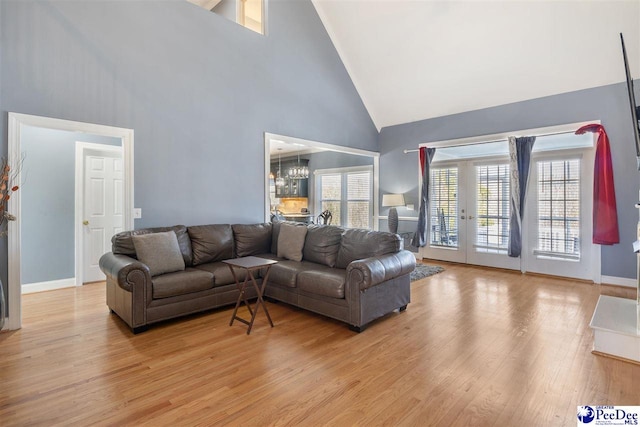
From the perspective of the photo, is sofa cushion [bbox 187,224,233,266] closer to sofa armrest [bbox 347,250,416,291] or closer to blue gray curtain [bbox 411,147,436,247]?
sofa armrest [bbox 347,250,416,291]

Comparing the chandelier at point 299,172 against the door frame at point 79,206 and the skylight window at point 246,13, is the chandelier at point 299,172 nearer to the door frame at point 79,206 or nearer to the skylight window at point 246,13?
the skylight window at point 246,13

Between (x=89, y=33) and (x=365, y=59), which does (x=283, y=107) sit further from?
(x=89, y=33)

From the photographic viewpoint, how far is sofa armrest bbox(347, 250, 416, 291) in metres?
3.05

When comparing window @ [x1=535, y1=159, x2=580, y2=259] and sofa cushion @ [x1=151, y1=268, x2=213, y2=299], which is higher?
window @ [x1=535, y1=159, x2=580, y2=259]

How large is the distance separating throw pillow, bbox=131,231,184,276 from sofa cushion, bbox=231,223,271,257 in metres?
0.88

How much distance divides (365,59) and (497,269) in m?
4.54

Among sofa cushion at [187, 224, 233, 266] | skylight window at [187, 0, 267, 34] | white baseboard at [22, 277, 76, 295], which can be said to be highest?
skylight window at [187, 0, 267, 34]

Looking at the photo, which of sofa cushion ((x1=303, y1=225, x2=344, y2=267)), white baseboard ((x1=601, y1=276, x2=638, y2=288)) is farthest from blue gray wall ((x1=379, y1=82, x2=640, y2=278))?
sofa cushion ((x1=303, y1=225, x2=344, y2=267))

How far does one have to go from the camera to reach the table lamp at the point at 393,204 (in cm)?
682

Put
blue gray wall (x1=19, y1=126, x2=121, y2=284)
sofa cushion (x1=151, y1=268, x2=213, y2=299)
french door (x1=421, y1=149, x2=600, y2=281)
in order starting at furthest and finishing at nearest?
french door (x1=421, y1=149, x2=600, y2=281) < blue gray wall (x1=19, y1=126, x2=121, y2=284) < sofa cushion (x1=151, y1=268, x2=213, y2=299)

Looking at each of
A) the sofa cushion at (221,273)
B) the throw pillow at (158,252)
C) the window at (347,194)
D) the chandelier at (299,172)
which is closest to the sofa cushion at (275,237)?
the sofa cushion at (221,273)

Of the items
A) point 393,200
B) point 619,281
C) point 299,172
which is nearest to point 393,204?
point 393,200

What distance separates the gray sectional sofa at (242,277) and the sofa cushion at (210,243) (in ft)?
0.04

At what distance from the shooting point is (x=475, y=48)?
5.10 metres
